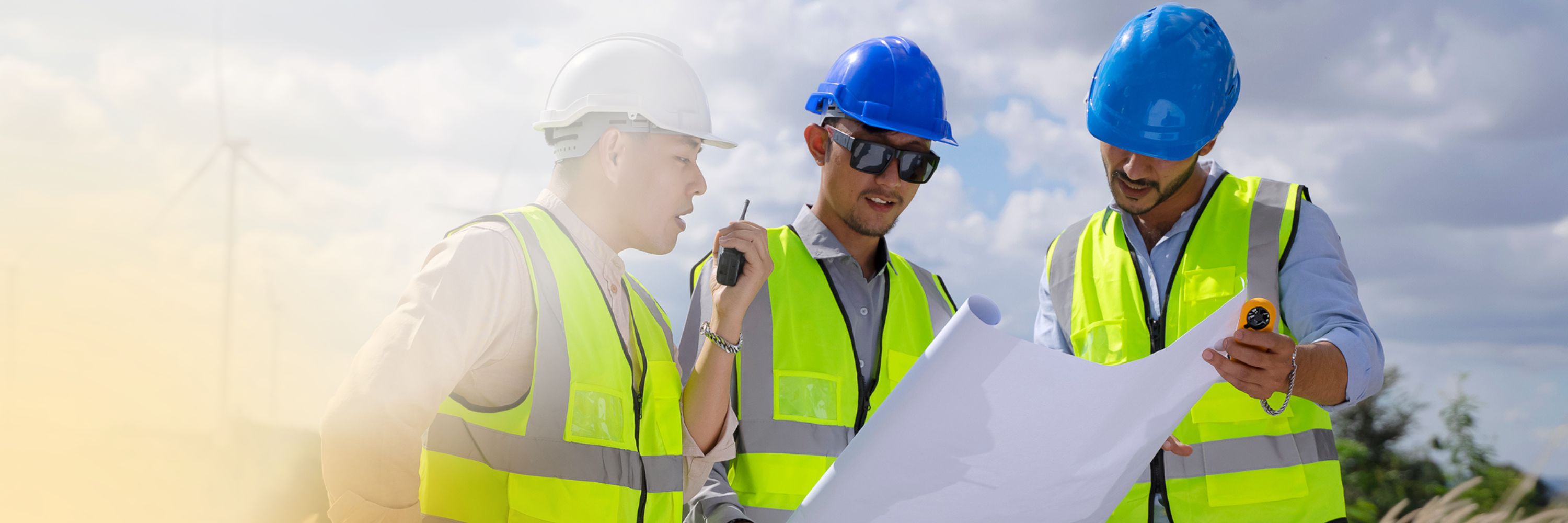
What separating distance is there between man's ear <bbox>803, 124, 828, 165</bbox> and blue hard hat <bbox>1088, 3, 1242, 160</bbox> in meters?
1.23

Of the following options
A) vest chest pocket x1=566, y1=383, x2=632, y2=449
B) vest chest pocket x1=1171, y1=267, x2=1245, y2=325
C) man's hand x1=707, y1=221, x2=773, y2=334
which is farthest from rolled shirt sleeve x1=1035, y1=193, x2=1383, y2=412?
vest chest pocket x1=566, y1=383, x2=632, y2=449

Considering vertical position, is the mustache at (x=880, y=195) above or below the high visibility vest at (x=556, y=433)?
above

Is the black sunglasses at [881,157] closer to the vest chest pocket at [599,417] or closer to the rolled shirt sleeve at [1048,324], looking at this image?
the rolled shirt sleeve at [1048,324]

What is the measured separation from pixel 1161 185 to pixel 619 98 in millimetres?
2143

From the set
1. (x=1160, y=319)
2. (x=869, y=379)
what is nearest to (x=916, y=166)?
(x=869, y=379)

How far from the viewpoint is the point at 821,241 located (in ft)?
15.1

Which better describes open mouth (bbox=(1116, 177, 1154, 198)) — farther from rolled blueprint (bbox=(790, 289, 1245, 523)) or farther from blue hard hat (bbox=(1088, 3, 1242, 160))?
rolled blueprint (bbox=(790, 289, 1245, 523))

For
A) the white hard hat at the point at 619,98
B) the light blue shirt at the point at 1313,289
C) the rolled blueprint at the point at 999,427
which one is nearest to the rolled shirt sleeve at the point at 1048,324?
the light blue shirt at the point at 1313,289

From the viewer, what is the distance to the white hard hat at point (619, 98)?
361 centimetres

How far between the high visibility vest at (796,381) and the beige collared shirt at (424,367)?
1.32m

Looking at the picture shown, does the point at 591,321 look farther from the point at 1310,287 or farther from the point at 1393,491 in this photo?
the point at 1393,491

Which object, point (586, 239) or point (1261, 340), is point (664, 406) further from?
point (1261, 340)

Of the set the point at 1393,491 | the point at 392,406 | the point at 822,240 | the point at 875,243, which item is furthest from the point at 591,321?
the point at 1393,491

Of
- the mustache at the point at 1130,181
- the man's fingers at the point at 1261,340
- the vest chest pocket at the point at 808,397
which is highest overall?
the mustache at the point at 1130,181
